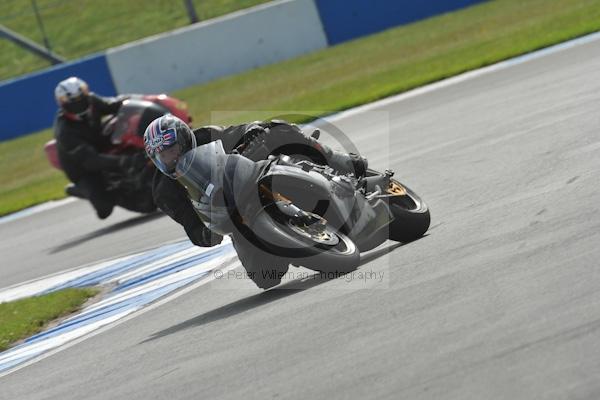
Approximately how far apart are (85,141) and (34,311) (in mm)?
4471

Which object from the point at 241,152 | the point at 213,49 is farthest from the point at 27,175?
the point at 241,152

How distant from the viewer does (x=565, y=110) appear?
1144 cm

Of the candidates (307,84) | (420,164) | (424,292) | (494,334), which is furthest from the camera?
(307,84)

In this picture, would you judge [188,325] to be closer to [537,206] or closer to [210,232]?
[210,232]

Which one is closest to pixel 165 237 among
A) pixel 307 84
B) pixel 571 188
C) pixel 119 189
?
pixel 119 189

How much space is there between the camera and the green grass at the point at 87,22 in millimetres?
26984

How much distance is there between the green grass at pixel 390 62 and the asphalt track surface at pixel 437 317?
23.8 feet

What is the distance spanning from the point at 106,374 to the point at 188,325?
0.90 m

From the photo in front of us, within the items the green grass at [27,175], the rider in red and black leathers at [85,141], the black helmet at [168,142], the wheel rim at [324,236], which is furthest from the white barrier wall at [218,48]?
the wheel rim at [324,236]

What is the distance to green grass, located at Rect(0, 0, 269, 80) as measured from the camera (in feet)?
88.5

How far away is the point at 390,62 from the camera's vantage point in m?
21.4

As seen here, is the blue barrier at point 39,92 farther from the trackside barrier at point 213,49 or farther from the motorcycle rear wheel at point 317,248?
the motorcycle rear wheel at point 317,248

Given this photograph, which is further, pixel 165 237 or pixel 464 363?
pixel 165 237

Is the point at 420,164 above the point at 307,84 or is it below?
above
